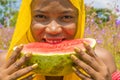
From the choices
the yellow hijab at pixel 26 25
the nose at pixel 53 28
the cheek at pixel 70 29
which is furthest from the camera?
the yellow hijab at pixel 26 25

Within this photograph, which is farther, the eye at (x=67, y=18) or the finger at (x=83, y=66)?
the eye at (x=67, y=18)

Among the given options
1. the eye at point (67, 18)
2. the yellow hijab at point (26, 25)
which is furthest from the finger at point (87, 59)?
the yellow hijab at point (26, 25)

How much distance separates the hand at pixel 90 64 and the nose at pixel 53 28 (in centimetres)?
23

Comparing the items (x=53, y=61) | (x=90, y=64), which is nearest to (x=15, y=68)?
(x=53, y=61)

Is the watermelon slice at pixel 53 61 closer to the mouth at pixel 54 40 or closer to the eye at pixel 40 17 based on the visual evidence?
the mouth at pixel 54 40

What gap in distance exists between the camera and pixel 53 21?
7.81 ft

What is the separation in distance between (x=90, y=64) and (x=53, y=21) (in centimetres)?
41

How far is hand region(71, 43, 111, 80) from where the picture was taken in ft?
7.04

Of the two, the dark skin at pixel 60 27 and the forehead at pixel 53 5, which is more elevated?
the forehead at pixel 53 5

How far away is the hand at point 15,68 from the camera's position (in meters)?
2.12

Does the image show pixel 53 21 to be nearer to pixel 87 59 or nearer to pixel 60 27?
pixel 60 27

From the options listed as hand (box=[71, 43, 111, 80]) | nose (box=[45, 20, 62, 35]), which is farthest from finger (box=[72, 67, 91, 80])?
nose (box=[45, 20, 62, 35])

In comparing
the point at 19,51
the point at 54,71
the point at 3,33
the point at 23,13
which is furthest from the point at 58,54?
the point at 3,33

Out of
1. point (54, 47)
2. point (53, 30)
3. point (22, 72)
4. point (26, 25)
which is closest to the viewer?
point (22, 72)
